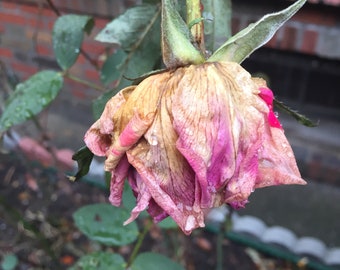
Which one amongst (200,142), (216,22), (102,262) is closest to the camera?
(200,142)

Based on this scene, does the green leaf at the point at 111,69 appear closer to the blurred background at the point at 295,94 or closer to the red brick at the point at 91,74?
the blurred background at the point at 295,94

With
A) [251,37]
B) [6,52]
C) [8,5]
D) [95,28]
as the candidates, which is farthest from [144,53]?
[6,52]

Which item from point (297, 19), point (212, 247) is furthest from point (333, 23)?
point (212, 247)

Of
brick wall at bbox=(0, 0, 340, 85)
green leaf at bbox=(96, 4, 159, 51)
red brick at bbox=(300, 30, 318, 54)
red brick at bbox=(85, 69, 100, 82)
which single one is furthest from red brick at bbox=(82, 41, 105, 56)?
green leaf at bbox=(96, 4, 159, 51)

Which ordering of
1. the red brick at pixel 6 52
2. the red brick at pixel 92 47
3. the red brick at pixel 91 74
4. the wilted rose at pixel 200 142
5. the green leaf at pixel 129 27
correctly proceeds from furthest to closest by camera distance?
the red brick at pixel 6 52
the red brick at pixel 91 74
the red brick at pixel 92 47
the green leaf at pixel 129 27
the wilted rose at pixel 200 142

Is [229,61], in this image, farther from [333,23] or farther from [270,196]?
[270,196]

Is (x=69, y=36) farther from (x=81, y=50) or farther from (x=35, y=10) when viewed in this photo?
(x=35, y=10)

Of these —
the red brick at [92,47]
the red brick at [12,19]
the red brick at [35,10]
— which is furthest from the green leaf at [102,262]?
the red brick at [12,19]
